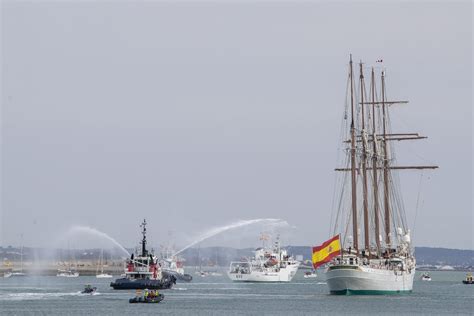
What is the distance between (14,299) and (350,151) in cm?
5624

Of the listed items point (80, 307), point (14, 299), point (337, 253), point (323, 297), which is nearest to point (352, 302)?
point (337, 253)

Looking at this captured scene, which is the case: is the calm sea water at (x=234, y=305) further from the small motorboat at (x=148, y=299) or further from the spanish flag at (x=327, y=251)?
the spanish flag at (x=327, y=251)

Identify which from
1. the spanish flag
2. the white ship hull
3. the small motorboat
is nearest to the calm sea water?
the small motorboat

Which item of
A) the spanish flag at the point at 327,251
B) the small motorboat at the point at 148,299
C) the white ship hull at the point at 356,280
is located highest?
the spanish flag at the point at 327,251

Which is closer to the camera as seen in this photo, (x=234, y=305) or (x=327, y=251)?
(x=234, y=305)

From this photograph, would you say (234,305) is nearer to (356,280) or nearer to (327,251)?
(327,251)

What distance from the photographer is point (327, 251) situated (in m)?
182

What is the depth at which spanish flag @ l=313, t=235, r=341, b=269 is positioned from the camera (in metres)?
182

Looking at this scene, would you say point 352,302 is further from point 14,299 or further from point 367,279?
point 14,299

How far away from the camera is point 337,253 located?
18238cm

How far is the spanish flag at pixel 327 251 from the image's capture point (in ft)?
595

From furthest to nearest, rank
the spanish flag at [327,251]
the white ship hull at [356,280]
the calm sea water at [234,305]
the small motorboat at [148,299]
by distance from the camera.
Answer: the white ship hull at [356,280]
the spanish flag at [327,251]
the small motorboat at [148,299]
the calm sea water at [234,305]

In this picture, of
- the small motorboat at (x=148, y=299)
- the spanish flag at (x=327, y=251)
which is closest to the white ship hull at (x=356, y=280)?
the spanish flag at (x=327, y=251)

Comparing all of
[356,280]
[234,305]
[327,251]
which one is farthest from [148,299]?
[356,280]
